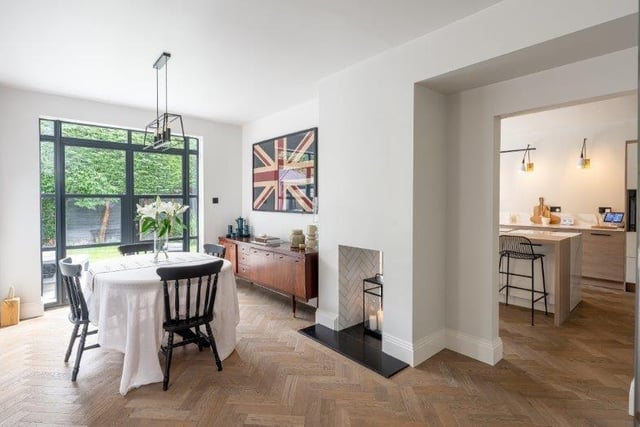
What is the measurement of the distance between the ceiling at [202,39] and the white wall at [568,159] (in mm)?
3427

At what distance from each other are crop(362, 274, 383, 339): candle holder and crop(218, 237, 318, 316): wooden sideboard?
56 centimetres

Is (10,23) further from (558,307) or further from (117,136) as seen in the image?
(558,307)

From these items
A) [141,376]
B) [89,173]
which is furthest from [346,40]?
[89,173]

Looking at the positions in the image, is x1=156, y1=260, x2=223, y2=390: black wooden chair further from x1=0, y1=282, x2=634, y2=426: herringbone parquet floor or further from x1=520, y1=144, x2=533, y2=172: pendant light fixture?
x1=520, y1=144, x2=533, y2=172: pendant light fixture

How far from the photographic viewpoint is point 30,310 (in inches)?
154

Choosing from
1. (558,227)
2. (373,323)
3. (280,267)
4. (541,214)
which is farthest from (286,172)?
(541,214)

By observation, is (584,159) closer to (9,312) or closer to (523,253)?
(523,253)

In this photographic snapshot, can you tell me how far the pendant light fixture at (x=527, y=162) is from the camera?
6.12m

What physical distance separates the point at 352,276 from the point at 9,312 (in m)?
3.75

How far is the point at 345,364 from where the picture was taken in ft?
9.27

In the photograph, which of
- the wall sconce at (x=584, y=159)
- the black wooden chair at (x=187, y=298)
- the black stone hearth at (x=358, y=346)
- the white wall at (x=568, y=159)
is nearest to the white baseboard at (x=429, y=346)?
the black stone hearth at (x=358, y=346)

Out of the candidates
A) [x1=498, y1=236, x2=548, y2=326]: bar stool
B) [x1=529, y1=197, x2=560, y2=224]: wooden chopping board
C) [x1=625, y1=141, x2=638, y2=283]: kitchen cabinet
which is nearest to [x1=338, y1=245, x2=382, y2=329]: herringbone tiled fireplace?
[x1=498, y1=236, x2=548, y2=326]: bar stool

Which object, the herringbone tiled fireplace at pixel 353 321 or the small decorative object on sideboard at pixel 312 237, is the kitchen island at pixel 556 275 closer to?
the herringbone tiled fireplace at pixel 353 321

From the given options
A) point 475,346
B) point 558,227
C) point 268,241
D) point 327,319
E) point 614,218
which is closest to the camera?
point 475,346
